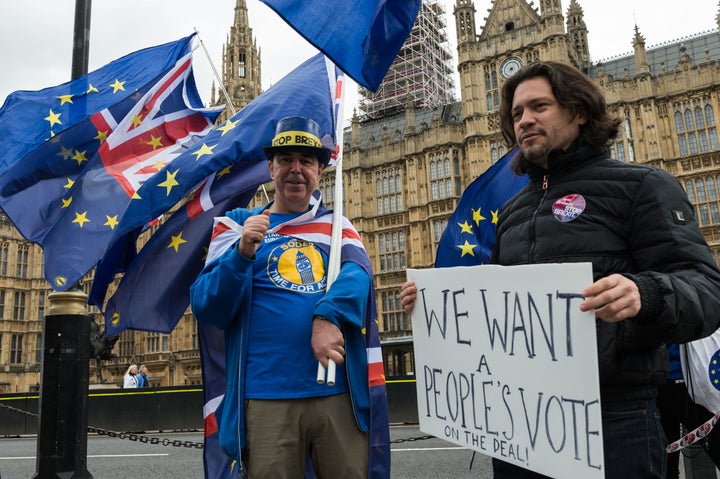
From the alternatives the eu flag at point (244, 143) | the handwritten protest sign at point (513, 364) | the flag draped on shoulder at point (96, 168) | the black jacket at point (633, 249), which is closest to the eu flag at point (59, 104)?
the flag draped on shoulder at point (96, 168)

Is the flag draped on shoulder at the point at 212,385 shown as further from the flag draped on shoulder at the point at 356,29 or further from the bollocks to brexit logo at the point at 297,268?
the flag draped on shoulder at the point at 356,29

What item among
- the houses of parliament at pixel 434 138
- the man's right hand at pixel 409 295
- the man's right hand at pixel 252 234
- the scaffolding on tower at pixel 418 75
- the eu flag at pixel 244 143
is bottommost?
the man's right hand at pixel 409 295

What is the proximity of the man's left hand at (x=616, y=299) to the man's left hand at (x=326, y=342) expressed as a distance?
3.38ft

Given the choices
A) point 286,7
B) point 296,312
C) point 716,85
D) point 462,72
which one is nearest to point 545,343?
point 296,312

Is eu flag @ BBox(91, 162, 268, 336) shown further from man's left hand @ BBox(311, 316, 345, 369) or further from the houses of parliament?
the houses of parliament

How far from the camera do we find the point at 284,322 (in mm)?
2381

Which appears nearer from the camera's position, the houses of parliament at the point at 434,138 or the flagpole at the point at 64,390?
the flagpole at the point at 64,390

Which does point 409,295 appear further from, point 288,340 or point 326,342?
point 288,340

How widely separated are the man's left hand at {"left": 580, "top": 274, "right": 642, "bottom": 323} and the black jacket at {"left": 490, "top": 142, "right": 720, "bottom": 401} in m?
0.04

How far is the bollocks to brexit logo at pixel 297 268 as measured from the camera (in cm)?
248

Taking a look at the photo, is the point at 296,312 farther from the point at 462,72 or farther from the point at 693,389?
the point at 462,72

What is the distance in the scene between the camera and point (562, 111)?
1915 millimetres

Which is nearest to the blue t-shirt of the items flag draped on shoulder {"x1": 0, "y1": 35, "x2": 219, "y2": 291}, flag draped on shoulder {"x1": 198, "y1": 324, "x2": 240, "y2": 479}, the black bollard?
flag draped on shoulder {"x1": 198, "y1": 324, "x2": 240, "y2": 479}

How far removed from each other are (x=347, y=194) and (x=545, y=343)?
96.4 ft
